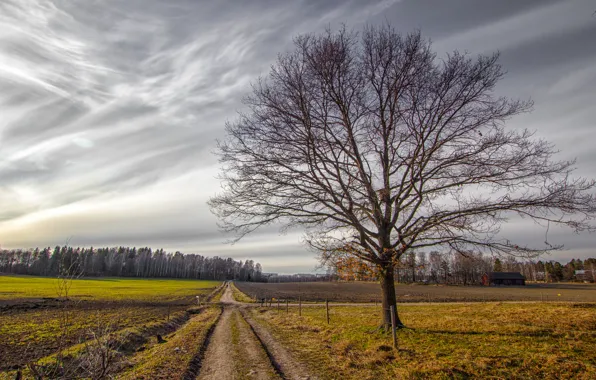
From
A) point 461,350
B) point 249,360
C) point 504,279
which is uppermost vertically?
point 461,350

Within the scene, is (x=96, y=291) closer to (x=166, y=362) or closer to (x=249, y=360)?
(x=166, y=362)

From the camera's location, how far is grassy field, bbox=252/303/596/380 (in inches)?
277

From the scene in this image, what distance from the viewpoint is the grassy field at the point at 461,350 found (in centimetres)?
702

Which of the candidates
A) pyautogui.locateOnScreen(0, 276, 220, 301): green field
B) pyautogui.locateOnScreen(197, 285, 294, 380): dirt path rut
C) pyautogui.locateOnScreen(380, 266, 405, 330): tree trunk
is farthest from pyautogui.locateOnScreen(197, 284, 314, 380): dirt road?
pyautogui.locateOnScreen(0, 276, 220, 301): green field

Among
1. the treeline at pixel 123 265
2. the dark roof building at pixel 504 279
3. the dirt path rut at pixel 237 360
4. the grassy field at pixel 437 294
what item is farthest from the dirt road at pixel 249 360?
the treeline at pixel 123 265

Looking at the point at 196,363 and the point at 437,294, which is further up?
the point at 196,363

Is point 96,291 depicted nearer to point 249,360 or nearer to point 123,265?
point 249,360

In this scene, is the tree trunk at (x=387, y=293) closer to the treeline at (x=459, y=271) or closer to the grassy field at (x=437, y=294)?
the treeline at (x=459, y=271)

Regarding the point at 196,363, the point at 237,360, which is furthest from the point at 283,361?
the point at 196,363

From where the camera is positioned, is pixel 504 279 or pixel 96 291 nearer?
pixel 96 291

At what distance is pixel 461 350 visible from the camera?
8.56 meters

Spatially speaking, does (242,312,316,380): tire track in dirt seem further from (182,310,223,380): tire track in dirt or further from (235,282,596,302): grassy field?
(235,282,596,302): grassy field

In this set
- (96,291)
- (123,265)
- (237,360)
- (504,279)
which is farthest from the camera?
(123,265)

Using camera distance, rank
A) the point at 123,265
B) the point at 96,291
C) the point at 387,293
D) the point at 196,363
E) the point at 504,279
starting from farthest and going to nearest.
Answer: the point at 123,265 → the point at 504,279 → the point at 96,291 → the point at 387,293 → the point at 196,363
